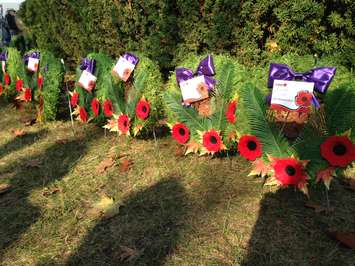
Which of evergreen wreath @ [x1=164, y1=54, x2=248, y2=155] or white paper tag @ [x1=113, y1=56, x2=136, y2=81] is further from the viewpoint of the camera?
white paper tag @ [x1=113, y1=56, x2=136, y2=81]

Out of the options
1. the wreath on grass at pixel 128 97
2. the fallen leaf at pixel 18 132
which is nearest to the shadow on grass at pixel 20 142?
the fallen leaf at pixel 18 132

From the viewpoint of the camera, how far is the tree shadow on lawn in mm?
2529

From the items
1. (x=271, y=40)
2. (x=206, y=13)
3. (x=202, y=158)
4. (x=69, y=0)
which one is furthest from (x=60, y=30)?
(x=202, y=158)

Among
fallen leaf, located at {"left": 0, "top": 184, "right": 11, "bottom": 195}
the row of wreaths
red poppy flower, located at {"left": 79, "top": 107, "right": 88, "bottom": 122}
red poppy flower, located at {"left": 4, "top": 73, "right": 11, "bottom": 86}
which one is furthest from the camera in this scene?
red poppy flower, located at {"left": 4, "top": 73, "right": 11, "bottom": 86}

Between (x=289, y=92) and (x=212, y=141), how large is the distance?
0.95m

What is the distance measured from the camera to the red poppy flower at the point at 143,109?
4234mm

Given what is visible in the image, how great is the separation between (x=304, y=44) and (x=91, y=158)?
9.90ft

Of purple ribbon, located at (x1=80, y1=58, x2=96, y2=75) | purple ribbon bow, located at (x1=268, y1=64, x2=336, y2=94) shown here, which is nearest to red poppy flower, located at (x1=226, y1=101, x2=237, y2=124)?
purple ribbon bow, located at (x1=268, y1=64, x2=336, y2=94)

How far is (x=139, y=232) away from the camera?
2.90 m

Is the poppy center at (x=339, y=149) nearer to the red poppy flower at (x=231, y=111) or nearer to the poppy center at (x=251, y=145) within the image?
the poppy center at (x=251, y=145)

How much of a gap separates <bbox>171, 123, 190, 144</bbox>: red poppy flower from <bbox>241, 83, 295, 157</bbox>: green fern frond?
91 cm

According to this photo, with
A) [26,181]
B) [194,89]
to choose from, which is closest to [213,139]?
[194,89]

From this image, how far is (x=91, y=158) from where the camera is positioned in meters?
4.32

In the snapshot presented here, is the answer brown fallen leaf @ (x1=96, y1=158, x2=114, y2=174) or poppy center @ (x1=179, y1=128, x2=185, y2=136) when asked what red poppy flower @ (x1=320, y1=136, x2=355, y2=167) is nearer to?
poppy center @ (x1=179, y1=128, x2=185, y2=136)
